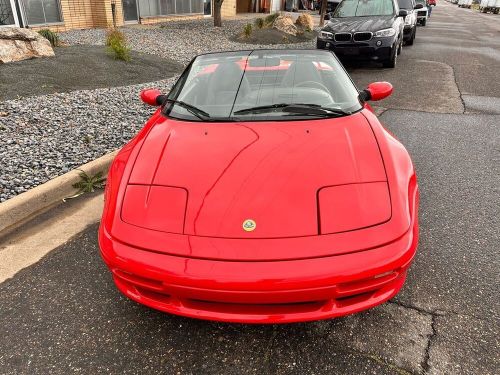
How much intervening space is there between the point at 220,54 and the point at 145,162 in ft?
5.18

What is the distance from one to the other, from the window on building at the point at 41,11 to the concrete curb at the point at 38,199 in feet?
32.6

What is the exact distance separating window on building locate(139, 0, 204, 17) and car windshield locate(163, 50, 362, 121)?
13.3m

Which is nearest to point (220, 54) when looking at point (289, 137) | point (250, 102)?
point (250, 102)

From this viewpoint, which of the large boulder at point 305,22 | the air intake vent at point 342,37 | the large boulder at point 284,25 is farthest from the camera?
the large boulder at point 305,22

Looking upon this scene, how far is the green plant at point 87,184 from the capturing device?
3612mm

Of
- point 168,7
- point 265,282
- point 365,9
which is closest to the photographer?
point 265,282

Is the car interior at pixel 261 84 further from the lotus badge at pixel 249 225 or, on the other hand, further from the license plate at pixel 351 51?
the license plate at pixel 351 51

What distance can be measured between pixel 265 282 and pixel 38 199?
2480 mm

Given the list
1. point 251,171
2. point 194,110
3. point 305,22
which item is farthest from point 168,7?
point 251,171

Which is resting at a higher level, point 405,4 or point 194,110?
point 405,4

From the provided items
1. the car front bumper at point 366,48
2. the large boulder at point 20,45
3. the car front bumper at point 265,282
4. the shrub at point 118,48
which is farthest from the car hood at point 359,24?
the car front bumper at point 265,282

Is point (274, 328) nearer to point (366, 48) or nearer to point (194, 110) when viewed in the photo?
point (194, 110)

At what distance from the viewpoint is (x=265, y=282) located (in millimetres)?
1667

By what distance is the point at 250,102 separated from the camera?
9.19ft
